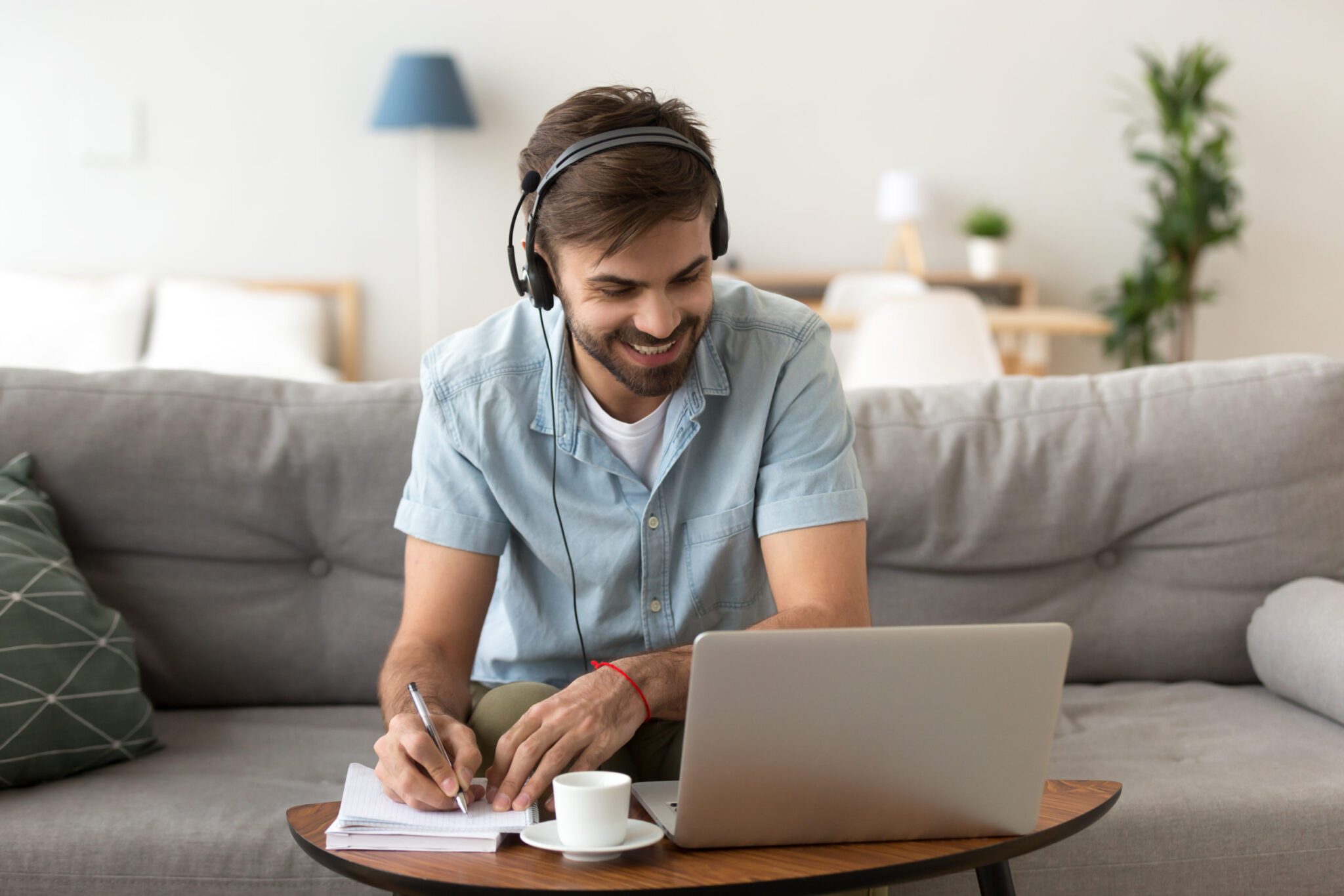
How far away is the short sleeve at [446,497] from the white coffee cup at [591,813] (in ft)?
1.59

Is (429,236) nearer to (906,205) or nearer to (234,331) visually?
(234,331)

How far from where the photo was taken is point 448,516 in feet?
4.36

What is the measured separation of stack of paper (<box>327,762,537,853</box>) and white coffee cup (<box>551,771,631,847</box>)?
2.5 inches

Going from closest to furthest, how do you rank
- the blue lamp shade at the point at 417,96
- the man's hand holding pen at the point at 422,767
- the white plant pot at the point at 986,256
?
the man's hand holding pen at the point at 422,767
the blue lamp shade at the point at 417,96
the white plant pot at the point at 986,256

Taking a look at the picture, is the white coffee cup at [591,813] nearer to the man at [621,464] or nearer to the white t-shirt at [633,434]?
the man at [621,464]

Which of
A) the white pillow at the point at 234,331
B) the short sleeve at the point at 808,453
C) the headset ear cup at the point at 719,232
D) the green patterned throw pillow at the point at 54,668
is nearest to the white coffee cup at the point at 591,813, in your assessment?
the short sleeve at the point at 808,453

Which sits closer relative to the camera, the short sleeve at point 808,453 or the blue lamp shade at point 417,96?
the short sleeve at point 808,453

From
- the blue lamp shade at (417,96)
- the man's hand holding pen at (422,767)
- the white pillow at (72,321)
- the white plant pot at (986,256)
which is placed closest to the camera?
the man's hand holding pen at (422,767)

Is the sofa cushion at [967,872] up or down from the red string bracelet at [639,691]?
down

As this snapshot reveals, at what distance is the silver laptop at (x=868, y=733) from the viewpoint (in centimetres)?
86

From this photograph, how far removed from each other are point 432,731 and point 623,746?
24cm

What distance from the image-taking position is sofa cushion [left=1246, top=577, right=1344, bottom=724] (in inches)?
60.5

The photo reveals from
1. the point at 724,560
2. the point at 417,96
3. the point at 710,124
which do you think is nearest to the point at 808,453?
the point at 724,560

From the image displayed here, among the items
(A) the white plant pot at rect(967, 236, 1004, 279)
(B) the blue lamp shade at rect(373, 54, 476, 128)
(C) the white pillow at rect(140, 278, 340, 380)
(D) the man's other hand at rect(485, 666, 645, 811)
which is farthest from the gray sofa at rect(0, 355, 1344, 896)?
(A) the white plant pot at rect(967, 236, 1004, 279)
